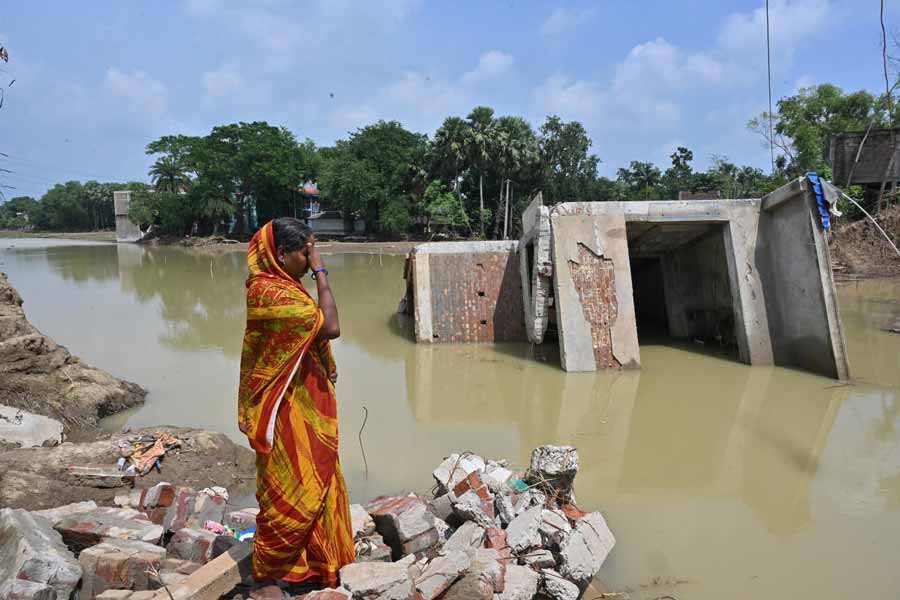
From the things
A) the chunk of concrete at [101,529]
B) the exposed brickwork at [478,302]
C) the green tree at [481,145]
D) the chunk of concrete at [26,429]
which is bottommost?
the chunk of concrete at [101,529]

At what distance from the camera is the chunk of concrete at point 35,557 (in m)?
2.47

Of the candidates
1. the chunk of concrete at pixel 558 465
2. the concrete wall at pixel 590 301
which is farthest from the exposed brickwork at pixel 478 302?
the chunk of concrete at pixel 558 465

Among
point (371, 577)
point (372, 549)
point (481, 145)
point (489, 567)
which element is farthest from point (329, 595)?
point (481, 145)

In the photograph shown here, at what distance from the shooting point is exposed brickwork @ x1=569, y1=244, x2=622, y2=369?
26.5ft

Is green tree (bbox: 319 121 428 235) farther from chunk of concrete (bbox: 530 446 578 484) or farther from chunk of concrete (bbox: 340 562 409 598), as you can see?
chunk of concrete (bbox: 340 562 409 598)

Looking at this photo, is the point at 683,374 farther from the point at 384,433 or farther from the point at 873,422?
the point at 384,433

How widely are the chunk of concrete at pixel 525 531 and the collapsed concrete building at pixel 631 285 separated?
476 centimetres

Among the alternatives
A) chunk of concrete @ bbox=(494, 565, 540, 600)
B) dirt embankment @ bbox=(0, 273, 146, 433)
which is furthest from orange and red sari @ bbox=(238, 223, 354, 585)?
dirt embankment @ bbox=(0, 273, 146, 433)

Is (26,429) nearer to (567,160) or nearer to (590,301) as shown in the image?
(590,301)

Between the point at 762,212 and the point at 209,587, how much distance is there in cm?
876

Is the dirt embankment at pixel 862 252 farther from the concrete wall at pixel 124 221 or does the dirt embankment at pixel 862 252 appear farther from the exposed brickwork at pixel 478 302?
the concrete wall at pixel 124 221

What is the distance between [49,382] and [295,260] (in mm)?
5036

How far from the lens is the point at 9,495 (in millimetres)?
3637

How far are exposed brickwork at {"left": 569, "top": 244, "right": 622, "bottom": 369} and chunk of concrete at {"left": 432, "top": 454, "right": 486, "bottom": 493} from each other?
4.27 metres
